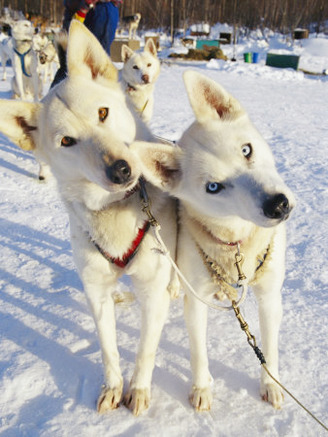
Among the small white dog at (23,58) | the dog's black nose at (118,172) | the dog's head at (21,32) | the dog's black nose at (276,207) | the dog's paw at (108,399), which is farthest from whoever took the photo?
the dog's head at (21,32)

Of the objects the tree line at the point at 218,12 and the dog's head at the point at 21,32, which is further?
the tree line at the point at 218,12

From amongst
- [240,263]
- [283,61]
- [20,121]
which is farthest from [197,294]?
[283,61]

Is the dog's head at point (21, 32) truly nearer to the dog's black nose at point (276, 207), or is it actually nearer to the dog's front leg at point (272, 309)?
the dog's front leg at point (272, 309)

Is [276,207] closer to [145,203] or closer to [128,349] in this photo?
[145,203]

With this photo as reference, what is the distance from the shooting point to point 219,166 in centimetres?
134

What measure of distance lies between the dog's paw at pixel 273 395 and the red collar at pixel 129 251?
0.87m

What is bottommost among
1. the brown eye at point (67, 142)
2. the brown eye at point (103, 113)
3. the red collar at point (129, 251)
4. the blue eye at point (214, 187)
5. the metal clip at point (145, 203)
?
the red collar at point (129, 251)

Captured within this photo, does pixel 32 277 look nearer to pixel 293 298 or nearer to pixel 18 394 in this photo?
pixel 18 394

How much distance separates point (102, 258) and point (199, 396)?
0.76 m

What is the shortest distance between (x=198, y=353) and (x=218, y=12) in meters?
34.3

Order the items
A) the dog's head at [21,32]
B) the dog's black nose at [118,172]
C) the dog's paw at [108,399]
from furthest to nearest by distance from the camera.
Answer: the dog's head at [21,32], the dog's paw at [108,399], the dog's black nose at [118,172]

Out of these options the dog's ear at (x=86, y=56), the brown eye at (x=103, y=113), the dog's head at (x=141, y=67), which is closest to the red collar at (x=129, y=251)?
the brown eye at (x=103, y=113)

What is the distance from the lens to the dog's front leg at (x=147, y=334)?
5.30ft

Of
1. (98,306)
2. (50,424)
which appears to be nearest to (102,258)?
(98,306)
